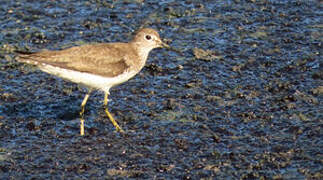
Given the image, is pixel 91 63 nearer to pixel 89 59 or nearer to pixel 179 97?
pixel 89 59

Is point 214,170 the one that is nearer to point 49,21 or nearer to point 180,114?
point 180,114

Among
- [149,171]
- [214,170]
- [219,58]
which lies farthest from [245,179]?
[219,58]

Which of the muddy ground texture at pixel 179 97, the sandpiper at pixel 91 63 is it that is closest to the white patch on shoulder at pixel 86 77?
the sandpiper at pixel 91 63

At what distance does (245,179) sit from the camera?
25.7ft

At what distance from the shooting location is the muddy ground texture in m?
8.32

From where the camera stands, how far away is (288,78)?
426 inches

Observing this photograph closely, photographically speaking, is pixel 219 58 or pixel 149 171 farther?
pixel 219 58

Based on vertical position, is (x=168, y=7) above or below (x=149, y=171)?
above

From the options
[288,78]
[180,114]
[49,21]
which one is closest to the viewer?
[180,114]

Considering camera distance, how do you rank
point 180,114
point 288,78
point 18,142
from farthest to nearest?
point 288,78, point 180,114, point 18,142

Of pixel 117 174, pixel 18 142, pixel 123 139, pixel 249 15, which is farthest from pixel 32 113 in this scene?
pixel 249 15

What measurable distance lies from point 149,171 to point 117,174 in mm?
469

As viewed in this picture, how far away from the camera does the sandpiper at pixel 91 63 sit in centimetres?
923

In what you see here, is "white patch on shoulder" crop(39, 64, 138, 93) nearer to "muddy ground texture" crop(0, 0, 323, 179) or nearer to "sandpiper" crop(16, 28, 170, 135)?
"sandpiper" crop(16, 28, 170, 135)
